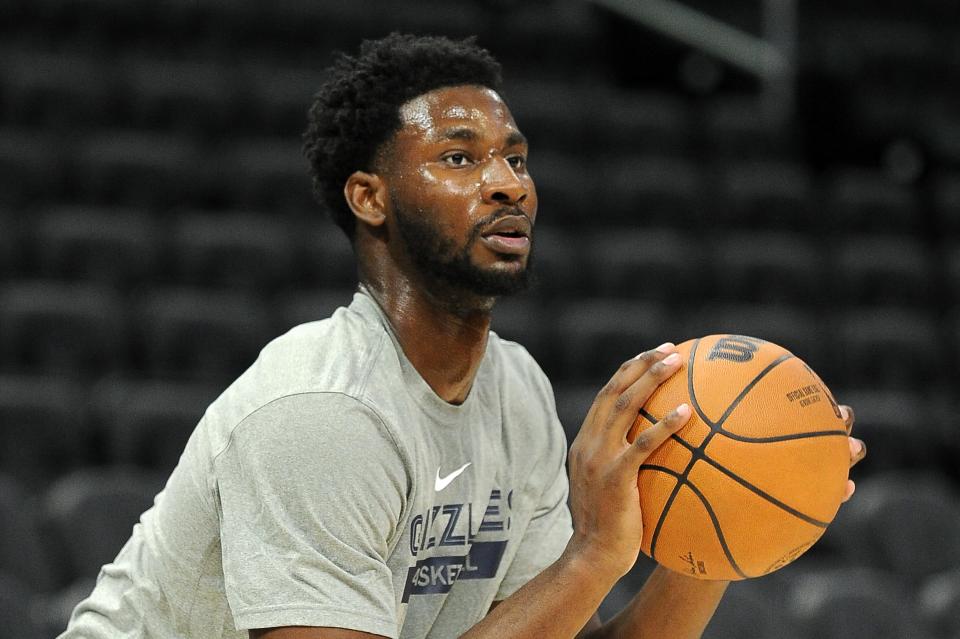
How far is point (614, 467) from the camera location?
82.8 inches

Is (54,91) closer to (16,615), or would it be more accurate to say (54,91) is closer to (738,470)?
(16,615)

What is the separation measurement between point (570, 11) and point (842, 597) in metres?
5.53

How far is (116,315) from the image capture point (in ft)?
19.6

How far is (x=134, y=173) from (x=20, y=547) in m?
3.25

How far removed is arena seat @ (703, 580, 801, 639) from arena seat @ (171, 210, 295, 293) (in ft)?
10.3

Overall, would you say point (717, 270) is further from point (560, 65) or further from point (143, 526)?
point (143, 526)

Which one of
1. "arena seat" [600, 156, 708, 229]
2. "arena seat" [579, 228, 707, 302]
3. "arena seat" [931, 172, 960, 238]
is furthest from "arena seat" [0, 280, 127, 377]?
"arena seat" [931, 172, 960, 238]

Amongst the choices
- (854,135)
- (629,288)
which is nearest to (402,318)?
(629,288)

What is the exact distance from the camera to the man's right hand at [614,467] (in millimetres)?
2105

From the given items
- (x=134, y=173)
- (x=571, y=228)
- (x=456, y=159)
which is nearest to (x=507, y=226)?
(x=456, y=159)

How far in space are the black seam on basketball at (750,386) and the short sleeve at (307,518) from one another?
0.58 meters

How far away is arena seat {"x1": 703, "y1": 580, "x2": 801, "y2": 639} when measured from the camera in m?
4.16

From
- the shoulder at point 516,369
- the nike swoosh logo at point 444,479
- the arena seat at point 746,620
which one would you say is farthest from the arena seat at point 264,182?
the nike swoosh logo at point 444,479

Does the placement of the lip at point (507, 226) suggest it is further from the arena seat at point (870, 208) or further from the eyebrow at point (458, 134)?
the arena seat at point (870, 208)
